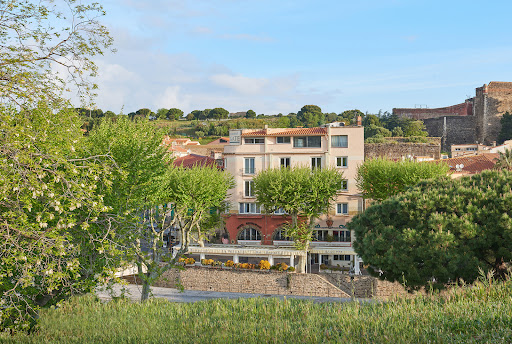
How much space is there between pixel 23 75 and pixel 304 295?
30522 millimetres

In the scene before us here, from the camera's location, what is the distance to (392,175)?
44.3 m

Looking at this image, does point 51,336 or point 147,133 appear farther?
point 147,133

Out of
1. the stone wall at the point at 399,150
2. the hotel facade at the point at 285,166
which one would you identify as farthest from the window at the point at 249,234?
the stone wall at the point at 399,150

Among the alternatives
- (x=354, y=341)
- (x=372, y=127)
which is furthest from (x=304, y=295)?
(x=372, y=127)

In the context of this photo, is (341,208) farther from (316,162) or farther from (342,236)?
(316,162)

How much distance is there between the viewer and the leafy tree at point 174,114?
532 ft

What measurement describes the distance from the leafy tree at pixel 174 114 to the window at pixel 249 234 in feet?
375

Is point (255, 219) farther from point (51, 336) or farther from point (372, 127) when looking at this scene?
point (372, 127)

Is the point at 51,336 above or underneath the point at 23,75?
underneath

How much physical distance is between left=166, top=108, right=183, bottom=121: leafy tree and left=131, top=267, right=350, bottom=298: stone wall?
124 metres

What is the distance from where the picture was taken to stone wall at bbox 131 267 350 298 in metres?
37.9

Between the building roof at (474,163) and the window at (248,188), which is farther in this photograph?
the building roof at (474,163)

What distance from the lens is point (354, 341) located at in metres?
9.71

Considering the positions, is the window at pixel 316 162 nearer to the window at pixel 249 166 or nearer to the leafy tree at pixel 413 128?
the window at pixel 249 166
